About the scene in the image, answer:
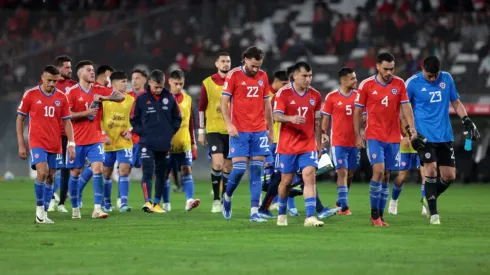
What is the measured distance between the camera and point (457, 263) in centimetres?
1006

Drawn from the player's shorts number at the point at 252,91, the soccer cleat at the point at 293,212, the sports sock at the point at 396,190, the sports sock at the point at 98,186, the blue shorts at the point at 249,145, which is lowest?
the soccer cleat at the point at 293,212

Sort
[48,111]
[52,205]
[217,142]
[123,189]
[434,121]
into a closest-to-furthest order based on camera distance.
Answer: [434,121]
[48,111]
[217,142]
[123,189]
[52,205]

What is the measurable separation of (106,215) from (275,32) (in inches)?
693

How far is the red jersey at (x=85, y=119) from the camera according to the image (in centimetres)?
1694

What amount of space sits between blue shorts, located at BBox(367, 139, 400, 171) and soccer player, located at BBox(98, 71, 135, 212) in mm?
5259

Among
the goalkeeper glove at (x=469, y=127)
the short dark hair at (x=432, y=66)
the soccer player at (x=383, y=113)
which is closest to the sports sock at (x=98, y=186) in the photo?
the soccer player at (x=383, y=113)

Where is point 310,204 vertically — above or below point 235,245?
above

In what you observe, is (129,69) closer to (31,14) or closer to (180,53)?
(180,53)

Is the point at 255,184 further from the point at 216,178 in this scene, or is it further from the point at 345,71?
the point at 345,71

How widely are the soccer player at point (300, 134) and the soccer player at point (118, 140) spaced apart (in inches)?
191

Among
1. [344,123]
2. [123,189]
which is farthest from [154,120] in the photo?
[344,123]

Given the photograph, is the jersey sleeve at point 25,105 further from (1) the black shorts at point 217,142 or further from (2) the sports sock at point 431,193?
(2) the sports sock at point 431,193

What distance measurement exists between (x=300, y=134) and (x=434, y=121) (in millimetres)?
2079

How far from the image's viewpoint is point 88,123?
17.0 metres
